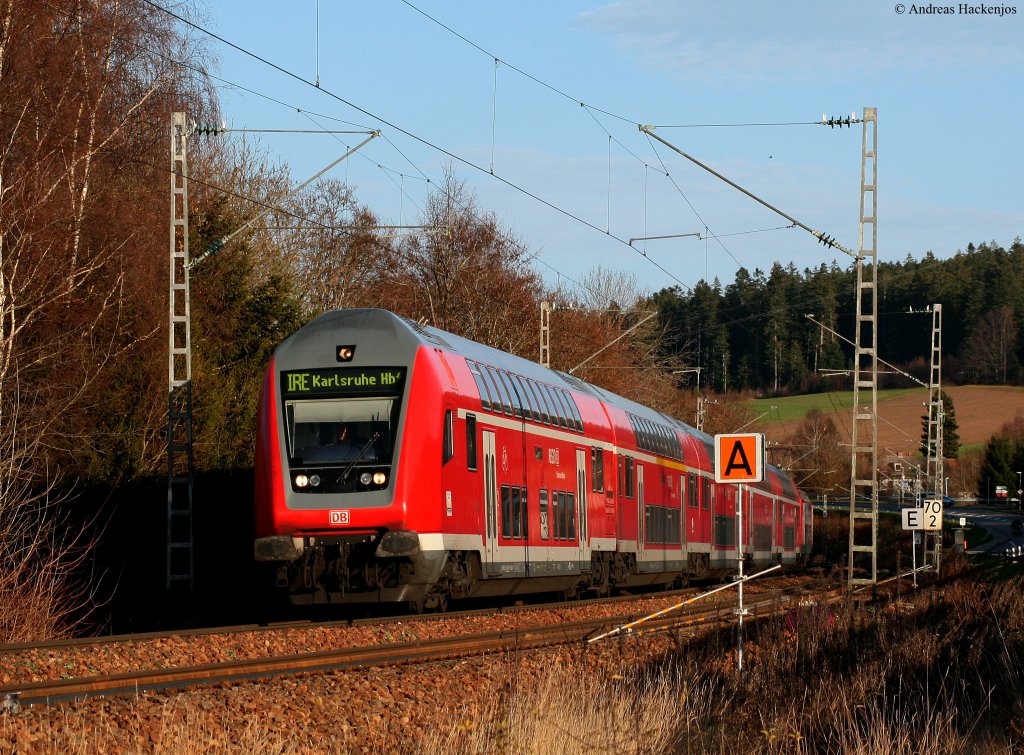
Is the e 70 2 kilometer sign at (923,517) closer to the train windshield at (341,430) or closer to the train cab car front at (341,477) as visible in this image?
the train cab car front at (341,477)

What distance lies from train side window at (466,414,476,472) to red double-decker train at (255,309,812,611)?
0.03 metres

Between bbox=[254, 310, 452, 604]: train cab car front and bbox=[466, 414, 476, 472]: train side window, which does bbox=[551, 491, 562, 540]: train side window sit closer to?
bbox=[466, 414, 476, 472]: train side window

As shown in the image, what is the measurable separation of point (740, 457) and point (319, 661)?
562 centimetres

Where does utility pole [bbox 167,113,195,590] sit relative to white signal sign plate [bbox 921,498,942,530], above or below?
above

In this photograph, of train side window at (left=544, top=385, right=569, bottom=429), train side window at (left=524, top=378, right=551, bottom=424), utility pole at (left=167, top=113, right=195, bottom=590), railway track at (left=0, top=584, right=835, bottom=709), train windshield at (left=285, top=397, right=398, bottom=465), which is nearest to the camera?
railway track at (left=0, top=584, right=835, bottom=709)

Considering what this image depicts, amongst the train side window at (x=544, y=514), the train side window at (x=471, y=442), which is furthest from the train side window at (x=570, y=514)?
the train side window at (x=471, y=442)

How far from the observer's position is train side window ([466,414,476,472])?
19656mm

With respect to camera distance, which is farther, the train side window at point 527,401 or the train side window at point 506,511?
the train side window at point 527,401

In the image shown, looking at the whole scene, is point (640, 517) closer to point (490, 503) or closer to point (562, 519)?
point (562, 519)

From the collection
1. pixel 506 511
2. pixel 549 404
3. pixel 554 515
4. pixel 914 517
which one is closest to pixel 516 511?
pixel 506 511

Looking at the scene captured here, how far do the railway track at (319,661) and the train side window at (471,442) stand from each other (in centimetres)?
239

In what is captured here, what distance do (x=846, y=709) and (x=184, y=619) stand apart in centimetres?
1275

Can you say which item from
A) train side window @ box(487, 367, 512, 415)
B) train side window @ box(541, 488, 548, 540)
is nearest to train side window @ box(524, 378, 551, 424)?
train side window @ box(541, 488, 548, 540)

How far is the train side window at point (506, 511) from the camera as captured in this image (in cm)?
2114
